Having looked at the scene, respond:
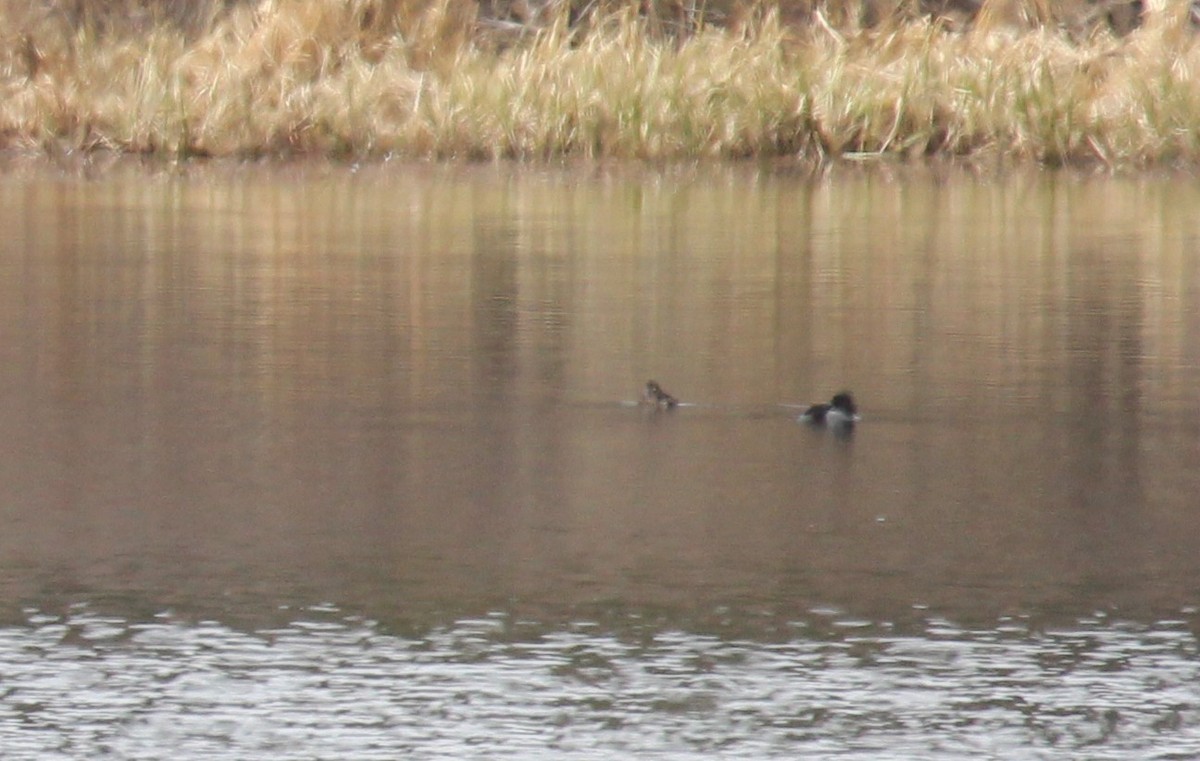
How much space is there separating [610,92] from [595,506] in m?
14.7

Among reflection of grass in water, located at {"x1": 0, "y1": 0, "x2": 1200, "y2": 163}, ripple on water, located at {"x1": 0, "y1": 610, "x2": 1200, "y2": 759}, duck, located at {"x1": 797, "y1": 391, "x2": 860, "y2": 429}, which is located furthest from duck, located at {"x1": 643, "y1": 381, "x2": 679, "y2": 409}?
reflection of grass in water, located at {"x1": 0, "y1": 0, "x2": 1200, "y2": 163}

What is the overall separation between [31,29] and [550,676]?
66.9 feet

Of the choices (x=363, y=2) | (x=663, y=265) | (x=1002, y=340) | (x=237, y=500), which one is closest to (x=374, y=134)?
(x=363, y=2)

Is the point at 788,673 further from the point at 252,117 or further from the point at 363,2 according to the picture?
the point at 363,2

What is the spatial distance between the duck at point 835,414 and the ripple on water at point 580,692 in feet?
8.80

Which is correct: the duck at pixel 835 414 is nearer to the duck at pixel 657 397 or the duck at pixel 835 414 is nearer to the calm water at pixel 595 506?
the calm water at pixel 595 506

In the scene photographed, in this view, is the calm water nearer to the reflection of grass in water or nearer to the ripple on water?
the ripple on water

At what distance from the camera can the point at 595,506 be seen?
713 centimetres

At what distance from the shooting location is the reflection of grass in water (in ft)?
70.4

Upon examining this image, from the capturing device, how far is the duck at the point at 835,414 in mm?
8477

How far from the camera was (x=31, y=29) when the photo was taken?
81.4 feet

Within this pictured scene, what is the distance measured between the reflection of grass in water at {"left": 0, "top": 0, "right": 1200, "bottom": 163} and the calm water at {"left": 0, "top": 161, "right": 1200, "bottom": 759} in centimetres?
723

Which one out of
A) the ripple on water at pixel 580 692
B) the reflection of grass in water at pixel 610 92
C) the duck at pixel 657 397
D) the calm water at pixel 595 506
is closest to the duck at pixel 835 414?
the calm water at pixel 595 506

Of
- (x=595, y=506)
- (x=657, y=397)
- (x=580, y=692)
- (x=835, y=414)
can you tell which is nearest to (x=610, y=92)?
(x=657, y=397)
